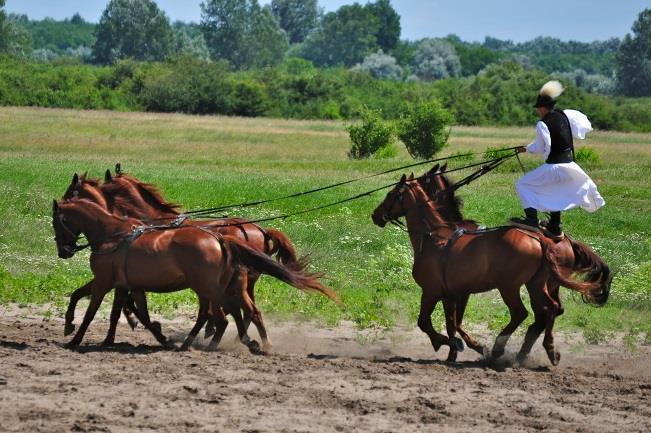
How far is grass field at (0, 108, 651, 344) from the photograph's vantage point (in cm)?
1603

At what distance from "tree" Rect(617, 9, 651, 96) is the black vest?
109m

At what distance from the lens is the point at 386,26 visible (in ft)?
630

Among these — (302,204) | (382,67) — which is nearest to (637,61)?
(382,67)

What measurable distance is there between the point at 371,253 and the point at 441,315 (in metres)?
4.93

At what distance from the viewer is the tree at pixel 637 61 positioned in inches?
4638

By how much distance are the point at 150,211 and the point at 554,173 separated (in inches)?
183

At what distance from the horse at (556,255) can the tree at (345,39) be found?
558 feet

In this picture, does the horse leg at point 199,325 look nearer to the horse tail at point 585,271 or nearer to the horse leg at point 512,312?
the horse leg at point 512,312

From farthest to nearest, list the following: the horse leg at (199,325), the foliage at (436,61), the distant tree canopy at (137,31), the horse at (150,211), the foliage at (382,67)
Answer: the foliage at (436,61) → the foliage at (382,67) → the distant tree canopy at (137,31) → the horse at (150,211) → the horse leg at (199,325)

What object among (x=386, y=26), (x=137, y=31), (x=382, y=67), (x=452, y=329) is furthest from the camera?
(x=386, y=26)

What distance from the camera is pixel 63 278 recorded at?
17078mm

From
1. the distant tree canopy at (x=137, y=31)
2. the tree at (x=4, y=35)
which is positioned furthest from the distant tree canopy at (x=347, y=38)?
the tree at (x=4, y=35)

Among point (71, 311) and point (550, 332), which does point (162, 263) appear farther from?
point (550, 332)

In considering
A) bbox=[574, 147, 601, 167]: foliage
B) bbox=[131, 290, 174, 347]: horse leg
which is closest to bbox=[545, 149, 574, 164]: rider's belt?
bbox=[131, 290, 174, 347]: horse leg
